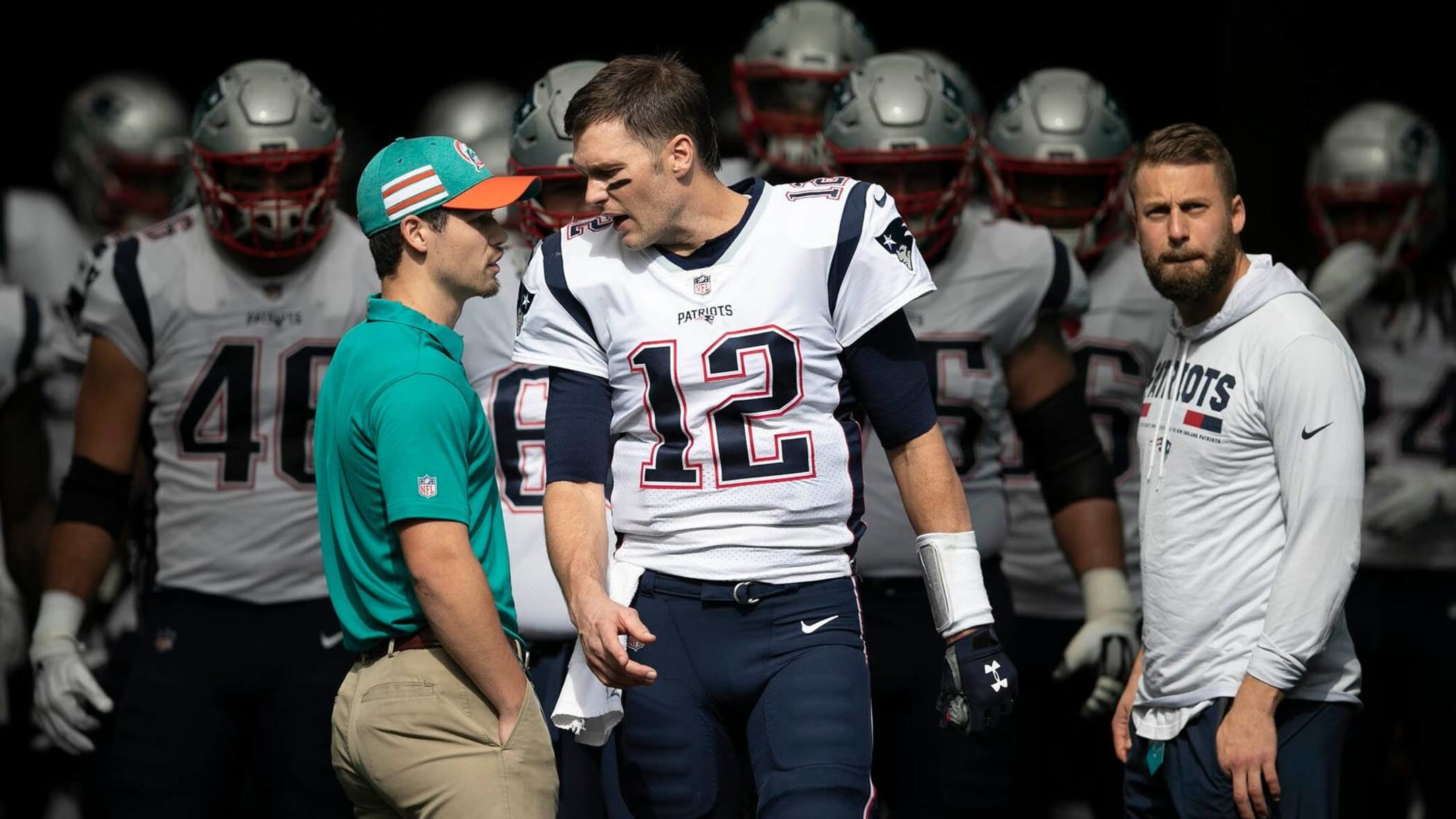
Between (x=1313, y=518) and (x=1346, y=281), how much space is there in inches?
93.5

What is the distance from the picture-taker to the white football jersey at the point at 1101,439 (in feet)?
16.6

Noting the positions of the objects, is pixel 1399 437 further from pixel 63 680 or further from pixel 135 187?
pixel 135 187

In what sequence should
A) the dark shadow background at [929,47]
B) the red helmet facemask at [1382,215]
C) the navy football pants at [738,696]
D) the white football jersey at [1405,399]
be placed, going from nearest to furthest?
the navy football pants at [738,696], the white football jersey at [1405,399], the red helmet facemask at [1382,215], the dark shadow background at [929,47]

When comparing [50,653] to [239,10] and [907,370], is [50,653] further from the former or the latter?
[239,10]

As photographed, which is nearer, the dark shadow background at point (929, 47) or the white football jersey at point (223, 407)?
the white football jersey at point (223, 407)

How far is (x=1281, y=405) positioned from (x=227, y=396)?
245 centimetres

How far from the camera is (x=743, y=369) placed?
3.27m

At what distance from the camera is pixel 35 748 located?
6.25m

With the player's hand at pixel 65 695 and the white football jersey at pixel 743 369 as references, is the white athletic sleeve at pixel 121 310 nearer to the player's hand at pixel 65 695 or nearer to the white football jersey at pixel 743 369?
the player's hand at pixel 65 695

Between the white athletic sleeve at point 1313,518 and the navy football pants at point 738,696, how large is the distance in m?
0.75

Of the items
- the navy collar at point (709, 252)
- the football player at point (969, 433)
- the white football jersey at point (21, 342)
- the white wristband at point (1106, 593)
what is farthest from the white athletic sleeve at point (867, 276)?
the white football jersey at point (21, 342)

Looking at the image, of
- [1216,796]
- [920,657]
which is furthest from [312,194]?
[1216,796]

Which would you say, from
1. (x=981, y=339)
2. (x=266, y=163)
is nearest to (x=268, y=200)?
(x=266, y=163)

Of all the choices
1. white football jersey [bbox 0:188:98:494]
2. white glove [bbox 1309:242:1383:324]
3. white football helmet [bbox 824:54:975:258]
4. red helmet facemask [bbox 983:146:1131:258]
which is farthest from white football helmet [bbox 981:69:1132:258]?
white football jersey [bbox 0:188:98:494]
